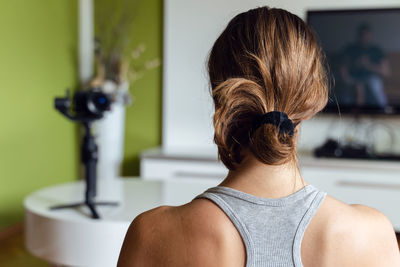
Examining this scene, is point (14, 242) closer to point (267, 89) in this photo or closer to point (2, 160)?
point (2, 160)

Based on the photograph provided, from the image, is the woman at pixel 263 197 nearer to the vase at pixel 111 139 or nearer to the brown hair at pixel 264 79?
the brown hair at pixel 264 79

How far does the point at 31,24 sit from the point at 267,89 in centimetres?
306

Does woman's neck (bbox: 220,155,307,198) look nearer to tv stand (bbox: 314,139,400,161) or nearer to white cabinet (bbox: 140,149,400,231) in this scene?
white cabinet (bbox: 140,149,400,231)

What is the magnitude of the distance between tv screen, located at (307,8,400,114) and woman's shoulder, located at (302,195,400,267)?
255cm

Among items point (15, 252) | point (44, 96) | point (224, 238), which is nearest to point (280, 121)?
point (224, 238)

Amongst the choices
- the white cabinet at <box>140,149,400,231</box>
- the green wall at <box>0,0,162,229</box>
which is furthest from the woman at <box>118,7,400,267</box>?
the green wall at <box>0,0,162,229</box>

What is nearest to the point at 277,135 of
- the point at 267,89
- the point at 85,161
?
the point at 267,89

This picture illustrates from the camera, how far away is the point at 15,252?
2977mm

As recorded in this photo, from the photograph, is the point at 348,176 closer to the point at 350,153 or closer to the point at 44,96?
the point at 350,153

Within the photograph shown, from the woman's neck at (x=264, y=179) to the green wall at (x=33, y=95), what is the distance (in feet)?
8.95

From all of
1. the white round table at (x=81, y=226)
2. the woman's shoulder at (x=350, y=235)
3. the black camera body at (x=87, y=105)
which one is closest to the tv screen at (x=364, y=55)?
the white round table at (x=81, y=226)

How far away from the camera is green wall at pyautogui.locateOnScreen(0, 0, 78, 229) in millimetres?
Answer: 3150

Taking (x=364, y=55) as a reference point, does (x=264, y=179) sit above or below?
below

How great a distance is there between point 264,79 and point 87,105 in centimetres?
122
